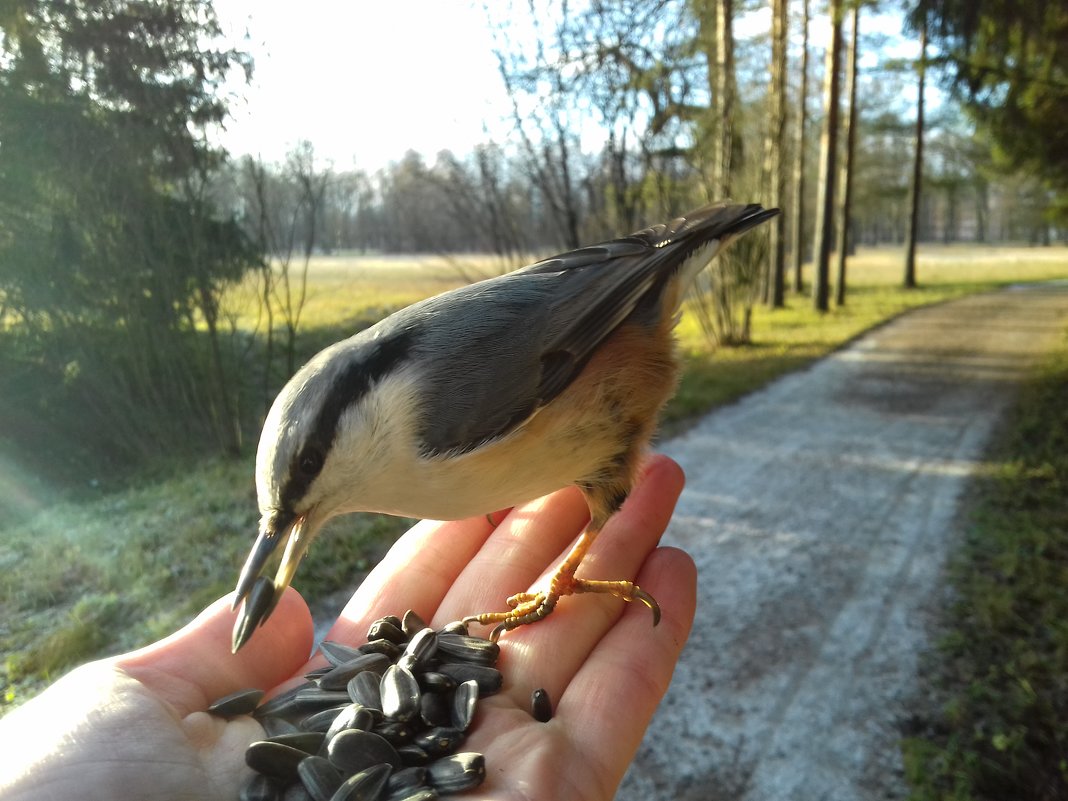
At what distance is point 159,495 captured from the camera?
98.3 inches

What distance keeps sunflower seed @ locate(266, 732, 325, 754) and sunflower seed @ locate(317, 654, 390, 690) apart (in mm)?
169

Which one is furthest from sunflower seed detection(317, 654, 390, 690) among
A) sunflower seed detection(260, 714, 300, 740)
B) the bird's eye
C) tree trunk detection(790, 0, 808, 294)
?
tree trunk detection(790, 0, 808, 294)

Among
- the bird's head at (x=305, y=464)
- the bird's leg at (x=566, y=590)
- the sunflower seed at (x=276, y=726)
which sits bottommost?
the sunflower seed at (x=276, y=726)

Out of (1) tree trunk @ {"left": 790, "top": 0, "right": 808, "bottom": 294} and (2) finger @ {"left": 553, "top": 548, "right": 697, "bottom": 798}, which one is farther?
(1) tree trunk @ {"left": 790, "top": 0, "right": 808, "bottom": 294}

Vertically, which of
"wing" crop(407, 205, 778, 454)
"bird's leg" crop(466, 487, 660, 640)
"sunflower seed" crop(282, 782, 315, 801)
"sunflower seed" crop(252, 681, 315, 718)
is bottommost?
"sunflower seed" crop(282, 782, 315, 801)

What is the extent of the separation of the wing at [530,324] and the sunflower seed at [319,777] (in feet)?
2.15

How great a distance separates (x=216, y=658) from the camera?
1.66 m

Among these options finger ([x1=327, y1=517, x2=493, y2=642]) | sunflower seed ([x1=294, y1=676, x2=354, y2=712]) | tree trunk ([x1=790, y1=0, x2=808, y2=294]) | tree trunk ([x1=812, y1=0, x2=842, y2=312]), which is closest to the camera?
sunflower seed ([x1=294, y1=676, x2=354, y2=712])

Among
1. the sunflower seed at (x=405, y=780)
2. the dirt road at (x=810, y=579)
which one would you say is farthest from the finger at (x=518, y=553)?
the dirt road at (x=810, y=579)

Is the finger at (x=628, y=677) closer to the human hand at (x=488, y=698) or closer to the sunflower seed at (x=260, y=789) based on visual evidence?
the human hand at (x=488, y=698)

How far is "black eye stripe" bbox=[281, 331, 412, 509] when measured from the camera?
1422 millimetres

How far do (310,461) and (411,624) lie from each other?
2.31ft

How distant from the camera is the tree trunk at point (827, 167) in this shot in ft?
37.0

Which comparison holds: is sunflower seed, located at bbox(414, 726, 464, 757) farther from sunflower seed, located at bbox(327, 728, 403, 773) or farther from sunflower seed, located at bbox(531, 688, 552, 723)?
sunflower seed, located at bbox(531, 688, 552, 723)
